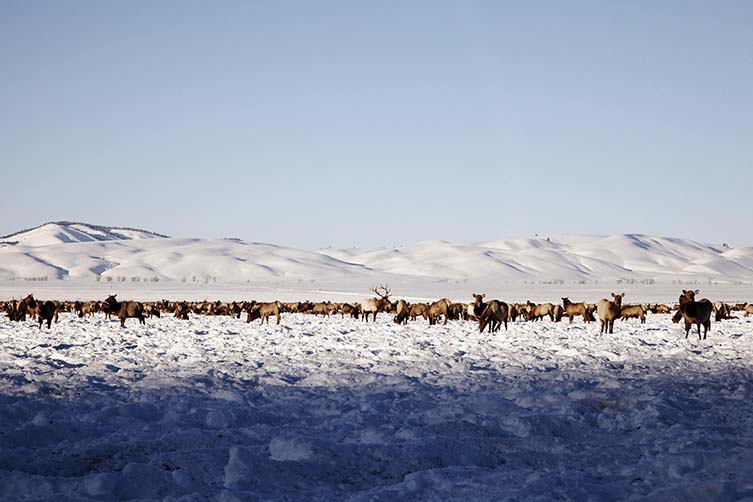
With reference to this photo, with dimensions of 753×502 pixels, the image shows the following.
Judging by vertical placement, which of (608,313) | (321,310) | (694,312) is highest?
(694,312)

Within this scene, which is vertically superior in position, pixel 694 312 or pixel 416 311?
pixel 694 312

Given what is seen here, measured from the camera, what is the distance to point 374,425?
30.1 ft

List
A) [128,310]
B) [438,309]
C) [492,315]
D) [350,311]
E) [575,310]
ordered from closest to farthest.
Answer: [492,315], [128,310], [438,309], [575,310], [350,311]

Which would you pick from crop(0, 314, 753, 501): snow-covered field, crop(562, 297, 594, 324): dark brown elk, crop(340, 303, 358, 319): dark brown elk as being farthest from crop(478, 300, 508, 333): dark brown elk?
crop(340, 303, 358, 319): dark brown elk

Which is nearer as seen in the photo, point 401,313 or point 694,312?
point 694,312

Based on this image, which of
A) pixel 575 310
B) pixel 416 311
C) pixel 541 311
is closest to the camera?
pixel 416 311

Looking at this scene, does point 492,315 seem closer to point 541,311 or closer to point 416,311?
point 416,311

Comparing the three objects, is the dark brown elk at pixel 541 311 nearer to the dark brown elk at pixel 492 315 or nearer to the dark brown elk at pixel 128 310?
the dark brown elk at pixel 492 315

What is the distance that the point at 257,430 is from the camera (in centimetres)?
888

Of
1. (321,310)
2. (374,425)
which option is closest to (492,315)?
(374,425)

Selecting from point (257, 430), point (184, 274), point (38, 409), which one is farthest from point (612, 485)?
point (184, 274)

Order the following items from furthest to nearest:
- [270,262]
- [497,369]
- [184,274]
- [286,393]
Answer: [270,262] < [184,274] < [497,369] < [286,393]

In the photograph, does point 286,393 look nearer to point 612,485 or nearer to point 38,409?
point 38,409

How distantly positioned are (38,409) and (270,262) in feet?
596
